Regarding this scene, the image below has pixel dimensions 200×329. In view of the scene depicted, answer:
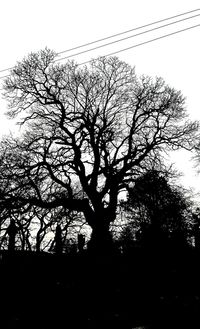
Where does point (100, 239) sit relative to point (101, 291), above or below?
above

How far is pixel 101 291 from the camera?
1202cm

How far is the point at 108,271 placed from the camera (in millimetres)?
14266

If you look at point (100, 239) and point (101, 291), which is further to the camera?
point (100, 239)

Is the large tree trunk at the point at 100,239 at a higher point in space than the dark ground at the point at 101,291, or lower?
higher

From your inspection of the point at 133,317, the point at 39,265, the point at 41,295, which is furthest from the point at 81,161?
the point at 133,317

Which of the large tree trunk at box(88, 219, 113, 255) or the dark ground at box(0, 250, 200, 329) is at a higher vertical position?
the large tree trunk at box(88, 219, 113, 255)

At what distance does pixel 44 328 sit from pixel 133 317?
6.98 ft

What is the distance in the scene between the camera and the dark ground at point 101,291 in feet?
25.5

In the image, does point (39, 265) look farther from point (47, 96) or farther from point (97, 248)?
point (47, 96)

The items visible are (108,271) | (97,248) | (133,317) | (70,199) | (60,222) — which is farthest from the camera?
(60,222)

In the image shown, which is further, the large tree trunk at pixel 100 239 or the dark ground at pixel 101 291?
the large tree trunk at pixel 100 239

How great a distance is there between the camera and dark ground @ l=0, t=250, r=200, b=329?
7775mm

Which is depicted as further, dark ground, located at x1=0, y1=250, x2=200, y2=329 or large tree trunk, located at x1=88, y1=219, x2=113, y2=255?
large tree trunk, located at x1=88, y1=219, x2=113, y2=255

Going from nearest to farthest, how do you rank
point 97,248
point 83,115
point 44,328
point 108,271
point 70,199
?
point 44,328 → point 108,271 → point 97,248 → point 70,199 → point 83,115
